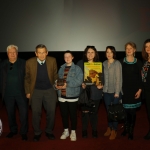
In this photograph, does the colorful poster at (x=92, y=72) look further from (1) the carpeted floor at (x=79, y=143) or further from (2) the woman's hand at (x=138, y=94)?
(1) the carpeted floor at (x=79, y=143)

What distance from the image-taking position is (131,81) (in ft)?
11.6

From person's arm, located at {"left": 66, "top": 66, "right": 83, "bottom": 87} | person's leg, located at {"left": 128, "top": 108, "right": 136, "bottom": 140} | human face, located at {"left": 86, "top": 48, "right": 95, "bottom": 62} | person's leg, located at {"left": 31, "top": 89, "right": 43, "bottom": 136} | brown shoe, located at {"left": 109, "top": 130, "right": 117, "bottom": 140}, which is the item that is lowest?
brown shoe, located at {"left": 109, "top": 130, "right": 117, "bottom": 140}

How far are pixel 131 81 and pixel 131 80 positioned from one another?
0.02 meters

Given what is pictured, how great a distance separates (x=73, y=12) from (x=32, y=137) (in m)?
3.80

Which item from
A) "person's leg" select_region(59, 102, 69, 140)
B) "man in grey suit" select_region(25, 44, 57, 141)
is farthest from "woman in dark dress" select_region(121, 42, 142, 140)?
"man in grey suit" select_region(25, 44, 57, 141)

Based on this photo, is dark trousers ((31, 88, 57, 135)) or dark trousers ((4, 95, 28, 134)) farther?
dark trousers ((4, 95, 28, 134))

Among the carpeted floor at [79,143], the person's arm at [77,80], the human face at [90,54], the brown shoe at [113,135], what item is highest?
the human face at [90,54]

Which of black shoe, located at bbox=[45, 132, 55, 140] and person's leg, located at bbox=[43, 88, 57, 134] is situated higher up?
person's leg, located at bbox=[43, 88, 57, 134]

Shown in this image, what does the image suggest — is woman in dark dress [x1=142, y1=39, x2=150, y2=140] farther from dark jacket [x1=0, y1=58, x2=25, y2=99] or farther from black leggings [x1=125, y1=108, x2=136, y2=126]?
dark jacket [x1=0, y1=58, x2=25, y2=99]

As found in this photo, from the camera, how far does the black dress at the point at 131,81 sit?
350 cm

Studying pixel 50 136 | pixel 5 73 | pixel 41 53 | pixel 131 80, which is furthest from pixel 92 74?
pixel 5 73

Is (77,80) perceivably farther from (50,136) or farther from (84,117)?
(50,136)

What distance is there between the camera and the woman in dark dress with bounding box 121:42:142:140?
3.51 meters

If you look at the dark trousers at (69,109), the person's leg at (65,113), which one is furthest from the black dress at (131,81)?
the person's leg at (65,113)
